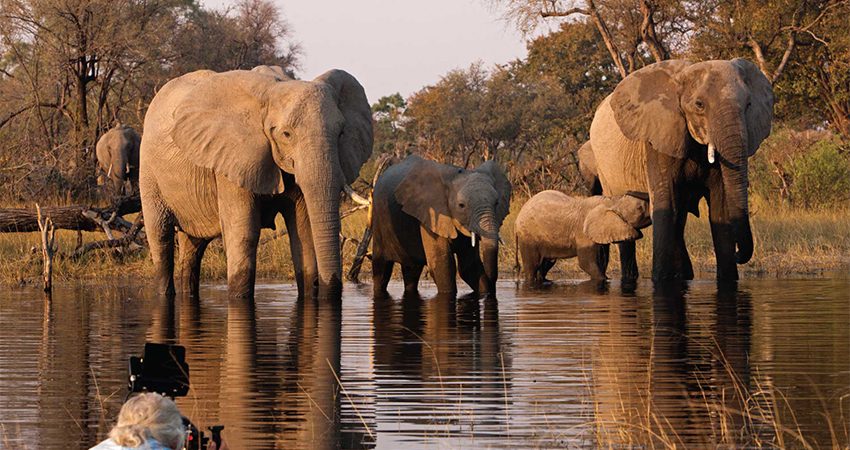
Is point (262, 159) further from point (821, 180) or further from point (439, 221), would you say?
point (821, 180)

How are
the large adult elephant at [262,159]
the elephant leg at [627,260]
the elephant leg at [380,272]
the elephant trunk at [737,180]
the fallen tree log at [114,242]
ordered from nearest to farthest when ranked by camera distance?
the large adult elephant at [262,159]
the elephant trunk at [737,180]
the elephant leg at [380,272]
the elephant leg at [627,260]
the fallen tree log at [114,242]

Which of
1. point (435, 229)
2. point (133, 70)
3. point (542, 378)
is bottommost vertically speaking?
point (542, 378)

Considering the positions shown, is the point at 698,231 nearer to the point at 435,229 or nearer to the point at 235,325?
the point at 435,229

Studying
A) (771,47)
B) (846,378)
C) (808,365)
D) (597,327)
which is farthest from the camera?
(771,47)

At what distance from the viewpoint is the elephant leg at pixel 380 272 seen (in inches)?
731

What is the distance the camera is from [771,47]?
31234 millimetres

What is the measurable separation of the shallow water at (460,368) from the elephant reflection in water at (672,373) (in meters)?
0.02

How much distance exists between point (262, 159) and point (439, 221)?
2.07 metres

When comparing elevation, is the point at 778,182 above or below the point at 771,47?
below

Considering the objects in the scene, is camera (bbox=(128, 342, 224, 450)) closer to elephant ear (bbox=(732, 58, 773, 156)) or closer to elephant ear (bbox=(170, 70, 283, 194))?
elephant ear (bbox=(170, 70, 283, 194))

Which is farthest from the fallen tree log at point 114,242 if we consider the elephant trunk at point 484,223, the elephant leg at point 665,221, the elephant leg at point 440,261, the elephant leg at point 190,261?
the elephant leg at point 665,221

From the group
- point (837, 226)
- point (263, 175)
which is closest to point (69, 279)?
point (263, 175)

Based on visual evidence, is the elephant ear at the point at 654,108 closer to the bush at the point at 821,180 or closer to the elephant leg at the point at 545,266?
the elephant leg at the point at 545,266

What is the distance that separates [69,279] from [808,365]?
11944 millimetres
